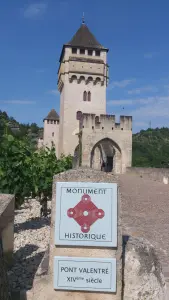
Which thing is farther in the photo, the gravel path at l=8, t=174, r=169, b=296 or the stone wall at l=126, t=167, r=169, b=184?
the stone wall at l=126, t=167, r=169, b=184

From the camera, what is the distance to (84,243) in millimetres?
3553

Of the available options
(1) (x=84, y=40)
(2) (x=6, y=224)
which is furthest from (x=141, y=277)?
(1) (x=84, y=40)

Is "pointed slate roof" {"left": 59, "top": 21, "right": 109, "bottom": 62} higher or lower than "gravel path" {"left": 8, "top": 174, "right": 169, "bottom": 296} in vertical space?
higher

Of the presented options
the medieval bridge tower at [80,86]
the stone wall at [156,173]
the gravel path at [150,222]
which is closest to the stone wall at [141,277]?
the gravel path at [150,222]

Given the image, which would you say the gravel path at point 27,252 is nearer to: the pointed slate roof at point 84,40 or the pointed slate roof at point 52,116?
the pointed slate roof at point 84,40

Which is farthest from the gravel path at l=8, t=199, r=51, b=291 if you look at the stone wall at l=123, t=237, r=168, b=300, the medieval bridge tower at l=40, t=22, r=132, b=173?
the medieval bridge tower at l=40, t=22, r=132, b=173

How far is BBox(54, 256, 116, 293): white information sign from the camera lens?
352cm

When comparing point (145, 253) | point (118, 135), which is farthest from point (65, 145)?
point (145, 253)

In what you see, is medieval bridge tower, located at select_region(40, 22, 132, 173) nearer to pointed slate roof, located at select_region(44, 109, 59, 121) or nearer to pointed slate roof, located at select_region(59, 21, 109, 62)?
pointed slate roof, located at select_region(59, 21, 109, 62)

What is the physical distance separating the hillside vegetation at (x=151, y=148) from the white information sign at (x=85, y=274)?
203ft

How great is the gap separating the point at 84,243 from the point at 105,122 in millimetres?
31372

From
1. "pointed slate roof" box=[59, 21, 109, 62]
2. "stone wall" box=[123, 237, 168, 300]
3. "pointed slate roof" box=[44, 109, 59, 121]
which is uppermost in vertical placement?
"pointed slate roof" box=[59, 21, 109, 62]

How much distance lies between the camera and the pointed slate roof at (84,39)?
39522mm

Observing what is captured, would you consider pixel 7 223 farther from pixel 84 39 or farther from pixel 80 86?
pixel 84 39
